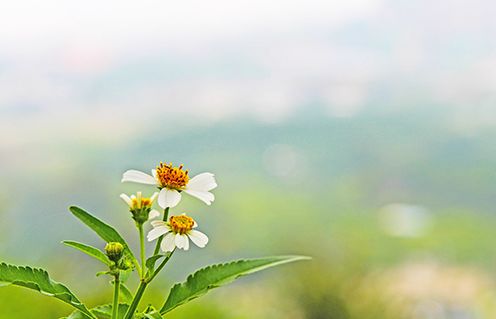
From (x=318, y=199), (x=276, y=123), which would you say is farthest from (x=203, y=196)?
(x=276, y=123)

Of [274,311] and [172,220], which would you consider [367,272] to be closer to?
[274,311]

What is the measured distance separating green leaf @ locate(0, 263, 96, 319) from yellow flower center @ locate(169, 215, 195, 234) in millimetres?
62

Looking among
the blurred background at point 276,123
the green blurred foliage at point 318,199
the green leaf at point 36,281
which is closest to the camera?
the green leaf at point 36,281

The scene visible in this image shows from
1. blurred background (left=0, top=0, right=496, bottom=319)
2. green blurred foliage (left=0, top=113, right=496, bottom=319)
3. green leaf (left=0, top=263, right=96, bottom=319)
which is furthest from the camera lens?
blurred background (left=0, top=0, right=496, bottom=319)

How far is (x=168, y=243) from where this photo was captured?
371 millimetres

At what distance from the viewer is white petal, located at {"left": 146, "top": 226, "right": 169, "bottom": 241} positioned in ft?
1.20

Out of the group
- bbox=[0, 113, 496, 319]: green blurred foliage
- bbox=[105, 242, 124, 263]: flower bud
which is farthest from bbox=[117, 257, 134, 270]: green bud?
bbox=[0, 113, 496, 319]: green blurred foliage

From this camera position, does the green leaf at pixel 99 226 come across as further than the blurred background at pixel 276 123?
No

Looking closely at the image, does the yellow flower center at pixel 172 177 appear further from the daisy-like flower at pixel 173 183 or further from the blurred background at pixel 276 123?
the blurred background at pixel 276 123

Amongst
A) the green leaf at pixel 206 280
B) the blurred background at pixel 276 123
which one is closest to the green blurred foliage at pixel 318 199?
the blurred background at pixel 276 123

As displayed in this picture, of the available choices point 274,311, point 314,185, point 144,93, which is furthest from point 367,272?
point 144,93

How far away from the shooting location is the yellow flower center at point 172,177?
1.30ft

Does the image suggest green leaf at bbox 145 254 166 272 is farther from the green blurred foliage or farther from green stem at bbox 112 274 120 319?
the green blurred foliage

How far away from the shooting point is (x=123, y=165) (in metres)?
3.39
